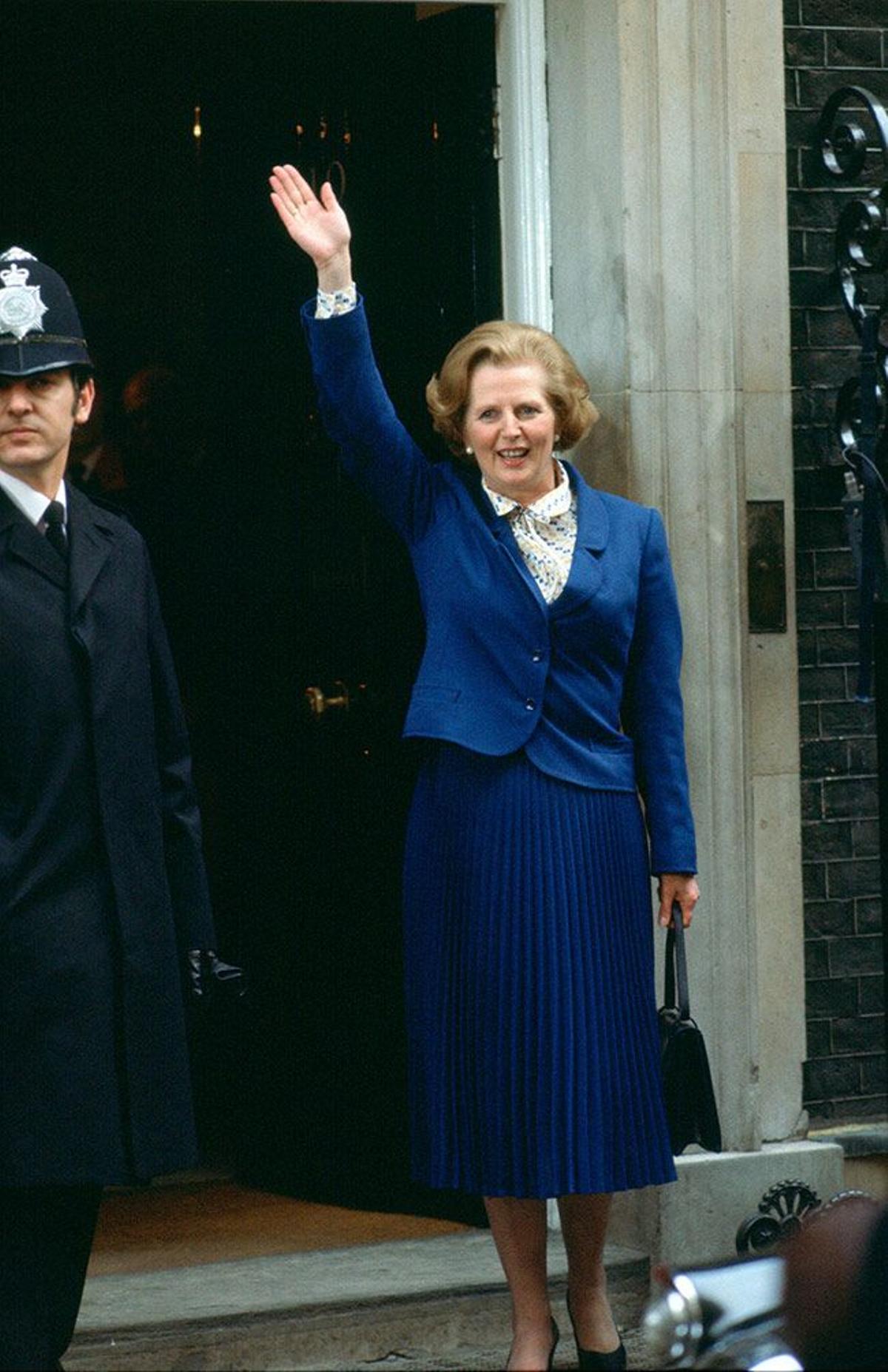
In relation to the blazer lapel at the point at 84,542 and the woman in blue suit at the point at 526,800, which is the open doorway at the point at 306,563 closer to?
the woman in blue suit at the point at 526,800

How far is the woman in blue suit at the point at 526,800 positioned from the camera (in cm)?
489

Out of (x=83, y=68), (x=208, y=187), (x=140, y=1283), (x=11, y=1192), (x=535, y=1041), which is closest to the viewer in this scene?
(x=11, y=1192)

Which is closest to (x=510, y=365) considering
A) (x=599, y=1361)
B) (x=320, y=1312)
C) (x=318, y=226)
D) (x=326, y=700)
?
(x=318, y=226)

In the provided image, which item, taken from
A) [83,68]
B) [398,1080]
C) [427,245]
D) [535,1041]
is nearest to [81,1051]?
[535,1041]

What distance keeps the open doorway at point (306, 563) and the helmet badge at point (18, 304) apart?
1.74 meters

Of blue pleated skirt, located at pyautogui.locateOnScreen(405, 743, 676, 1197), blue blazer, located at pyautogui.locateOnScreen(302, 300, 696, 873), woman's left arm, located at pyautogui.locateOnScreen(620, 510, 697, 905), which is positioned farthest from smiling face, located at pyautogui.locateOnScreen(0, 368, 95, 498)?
woman's left arm, located at pyautogui.locateOnScreen(620, 510, 697, 905)

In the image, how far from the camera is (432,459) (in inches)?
240

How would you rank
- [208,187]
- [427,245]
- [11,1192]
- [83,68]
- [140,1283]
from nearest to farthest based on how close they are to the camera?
[11,1192] → [140,1283] → [427,245] → [208,187] → [83,68]

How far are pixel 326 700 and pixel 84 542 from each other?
1952 mm

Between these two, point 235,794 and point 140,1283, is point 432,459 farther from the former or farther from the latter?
point 140,1283

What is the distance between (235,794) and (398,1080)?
3.90ft

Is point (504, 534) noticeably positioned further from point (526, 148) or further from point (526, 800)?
point (526, 148)

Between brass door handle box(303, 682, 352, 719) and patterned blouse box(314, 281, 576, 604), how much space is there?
1.36 meters

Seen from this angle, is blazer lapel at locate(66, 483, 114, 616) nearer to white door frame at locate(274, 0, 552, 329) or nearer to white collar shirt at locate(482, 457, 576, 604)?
white collar shirt at locate(482, 457, 576, 604)
